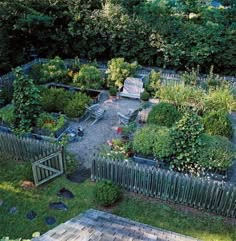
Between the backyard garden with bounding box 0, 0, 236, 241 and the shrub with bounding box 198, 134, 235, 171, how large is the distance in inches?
1.4

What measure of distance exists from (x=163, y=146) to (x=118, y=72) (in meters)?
6.99

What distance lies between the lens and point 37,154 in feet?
37.0

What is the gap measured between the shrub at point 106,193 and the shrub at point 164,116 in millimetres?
3748


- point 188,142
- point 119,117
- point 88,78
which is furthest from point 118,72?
point 188,142

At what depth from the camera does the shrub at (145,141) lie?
36.2ft

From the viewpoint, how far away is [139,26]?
722 inches

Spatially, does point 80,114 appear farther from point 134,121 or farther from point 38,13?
point 38,13

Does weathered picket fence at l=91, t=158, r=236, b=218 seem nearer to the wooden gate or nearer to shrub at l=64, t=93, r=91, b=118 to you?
the wooden gate

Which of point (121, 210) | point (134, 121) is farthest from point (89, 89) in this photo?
point (121, 210)

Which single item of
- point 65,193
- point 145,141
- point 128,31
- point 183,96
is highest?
point 128,31

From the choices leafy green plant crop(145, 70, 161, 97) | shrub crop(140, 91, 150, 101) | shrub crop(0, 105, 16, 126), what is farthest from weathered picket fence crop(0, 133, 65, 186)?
leafy green plant crop(145, 70, 161, 97)

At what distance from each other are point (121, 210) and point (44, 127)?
Answer: 496 cm

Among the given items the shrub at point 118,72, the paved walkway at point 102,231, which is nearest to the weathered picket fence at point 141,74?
the shrub at point 118,72

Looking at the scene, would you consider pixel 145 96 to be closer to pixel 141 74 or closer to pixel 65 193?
pixel 141 74
